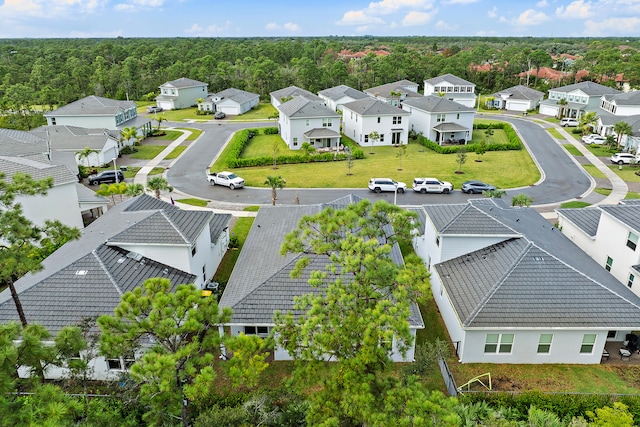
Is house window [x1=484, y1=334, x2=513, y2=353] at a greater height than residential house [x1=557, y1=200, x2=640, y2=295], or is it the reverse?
residential house [x1=557, y1=200, x2=640, y2=295]

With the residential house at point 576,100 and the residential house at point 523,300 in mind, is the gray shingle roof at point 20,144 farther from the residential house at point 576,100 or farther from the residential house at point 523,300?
the residential house at point 576,100

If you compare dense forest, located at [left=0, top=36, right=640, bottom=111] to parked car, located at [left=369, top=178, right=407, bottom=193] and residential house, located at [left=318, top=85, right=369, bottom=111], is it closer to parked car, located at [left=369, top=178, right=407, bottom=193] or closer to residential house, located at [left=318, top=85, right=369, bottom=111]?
residential house, located at [left=318, top=85, right=369, bottom=111]

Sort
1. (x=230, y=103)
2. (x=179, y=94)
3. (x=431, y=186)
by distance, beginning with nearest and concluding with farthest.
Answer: (x=431, y=186), (x=230, y=103), (x=179, y=94)

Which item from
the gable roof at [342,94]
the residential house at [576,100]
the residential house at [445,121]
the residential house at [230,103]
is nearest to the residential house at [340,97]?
the gable roof at [342,94]

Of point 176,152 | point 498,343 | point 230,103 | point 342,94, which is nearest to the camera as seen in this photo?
point 498,343

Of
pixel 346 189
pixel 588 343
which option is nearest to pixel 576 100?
pixel 346 189

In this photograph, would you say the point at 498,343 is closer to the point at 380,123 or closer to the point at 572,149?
the point at 380,123

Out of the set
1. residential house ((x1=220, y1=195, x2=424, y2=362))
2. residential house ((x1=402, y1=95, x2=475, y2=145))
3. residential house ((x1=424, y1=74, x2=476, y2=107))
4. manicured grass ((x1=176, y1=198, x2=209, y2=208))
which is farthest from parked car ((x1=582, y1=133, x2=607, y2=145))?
manicured grass ((x1=176, y1=198, x2=209, y2=208))
